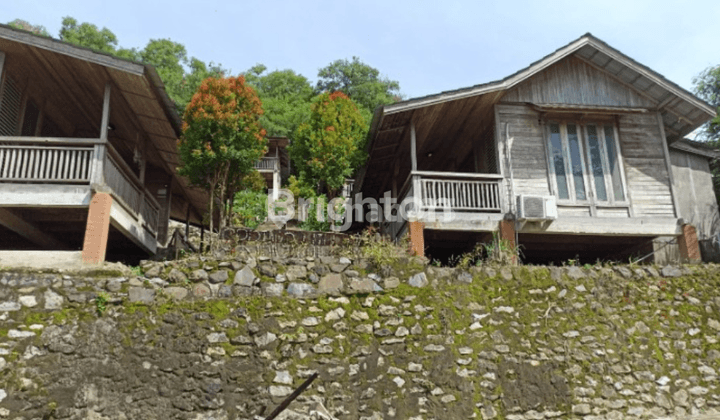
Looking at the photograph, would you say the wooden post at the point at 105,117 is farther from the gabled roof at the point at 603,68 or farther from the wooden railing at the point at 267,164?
the wooden railing at the point at 267,164

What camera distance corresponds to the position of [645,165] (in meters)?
13.6

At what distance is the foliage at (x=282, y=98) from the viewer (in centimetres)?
3709

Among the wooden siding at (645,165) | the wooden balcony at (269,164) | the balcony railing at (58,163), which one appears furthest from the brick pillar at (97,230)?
the wooden balcony at (269,164)

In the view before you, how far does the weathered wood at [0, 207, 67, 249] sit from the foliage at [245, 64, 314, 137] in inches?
927

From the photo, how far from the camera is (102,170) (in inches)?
427

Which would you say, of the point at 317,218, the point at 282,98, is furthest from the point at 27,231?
A: the point at 282,98

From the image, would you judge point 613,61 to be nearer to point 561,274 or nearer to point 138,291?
point 561,274

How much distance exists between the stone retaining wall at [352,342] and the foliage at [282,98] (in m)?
28.6

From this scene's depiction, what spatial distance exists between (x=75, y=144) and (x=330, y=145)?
608 centimetres

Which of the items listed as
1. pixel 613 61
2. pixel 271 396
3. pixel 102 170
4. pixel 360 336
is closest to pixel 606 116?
pixel 613 61

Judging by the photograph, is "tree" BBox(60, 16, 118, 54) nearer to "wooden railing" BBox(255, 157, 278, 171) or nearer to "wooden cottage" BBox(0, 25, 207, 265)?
"wooden railing" BBox(255, 157, 278, 171)

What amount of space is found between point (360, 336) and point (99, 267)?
4028mm

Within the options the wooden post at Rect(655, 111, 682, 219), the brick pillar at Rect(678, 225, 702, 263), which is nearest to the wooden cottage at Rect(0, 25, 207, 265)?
the wooden post at Rect(655, 111, 682, 219)

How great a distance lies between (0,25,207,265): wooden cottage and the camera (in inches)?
418
